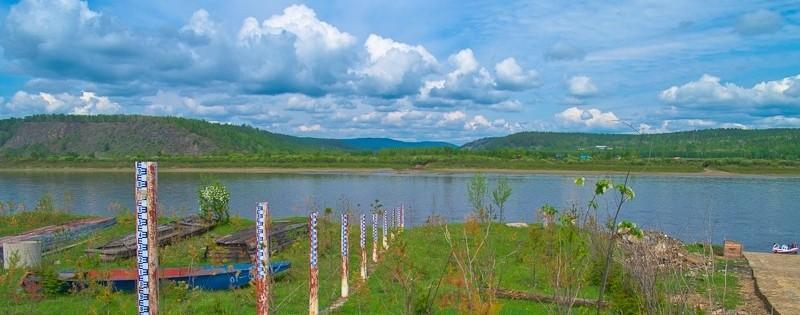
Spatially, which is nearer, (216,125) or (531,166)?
(531,166)

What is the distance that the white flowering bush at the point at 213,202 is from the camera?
21.5 metres

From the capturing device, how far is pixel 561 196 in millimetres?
43875

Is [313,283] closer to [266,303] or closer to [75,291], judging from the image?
[266,303]

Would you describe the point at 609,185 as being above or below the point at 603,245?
above

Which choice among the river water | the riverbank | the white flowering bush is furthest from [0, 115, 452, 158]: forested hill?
the white flowering bush

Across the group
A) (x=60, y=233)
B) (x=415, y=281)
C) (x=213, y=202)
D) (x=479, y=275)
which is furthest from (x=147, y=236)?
(x=213, y=202)

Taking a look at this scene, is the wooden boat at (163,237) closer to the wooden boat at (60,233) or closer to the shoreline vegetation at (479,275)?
the shoreline vegetation at (479,275)

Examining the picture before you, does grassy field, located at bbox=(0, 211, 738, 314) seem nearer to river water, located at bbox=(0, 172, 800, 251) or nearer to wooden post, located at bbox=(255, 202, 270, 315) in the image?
wooden post, located at bbox=(255, 202, 270, 315)

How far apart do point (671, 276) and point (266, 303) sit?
3641 millimetres

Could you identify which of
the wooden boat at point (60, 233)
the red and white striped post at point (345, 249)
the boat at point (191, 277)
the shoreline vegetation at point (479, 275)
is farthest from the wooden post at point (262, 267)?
the wooden boat at point (60, 233)

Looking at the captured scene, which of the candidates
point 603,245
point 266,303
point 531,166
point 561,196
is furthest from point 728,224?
point 531,166

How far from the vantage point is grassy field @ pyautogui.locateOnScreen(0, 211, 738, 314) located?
5.22 metres

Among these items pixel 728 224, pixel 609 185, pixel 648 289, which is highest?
pixel 609 185

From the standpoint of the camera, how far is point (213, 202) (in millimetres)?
21562
